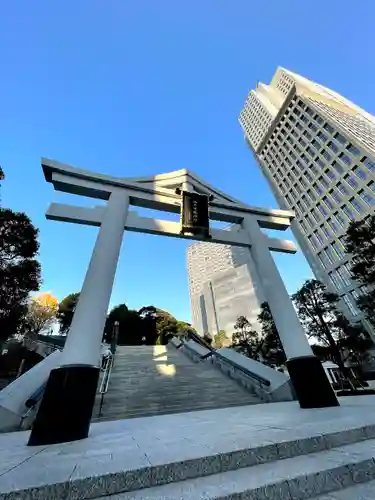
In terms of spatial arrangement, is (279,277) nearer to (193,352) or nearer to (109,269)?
(109,269)

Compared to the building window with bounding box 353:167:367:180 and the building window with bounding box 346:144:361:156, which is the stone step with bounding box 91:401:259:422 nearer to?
the building window with bounding box 353:167:367:180

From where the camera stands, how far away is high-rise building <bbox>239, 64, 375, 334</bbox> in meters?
30.7

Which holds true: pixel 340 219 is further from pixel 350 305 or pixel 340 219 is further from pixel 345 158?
pixel 350 305

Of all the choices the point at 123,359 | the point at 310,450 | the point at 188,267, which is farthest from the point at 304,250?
the point at 188,267

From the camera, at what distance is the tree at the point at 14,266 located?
13305 mm

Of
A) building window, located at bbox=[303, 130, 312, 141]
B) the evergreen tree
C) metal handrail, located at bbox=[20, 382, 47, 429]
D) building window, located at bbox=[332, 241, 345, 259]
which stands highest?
building window, located at bbox=[303, 130, 312, 141]

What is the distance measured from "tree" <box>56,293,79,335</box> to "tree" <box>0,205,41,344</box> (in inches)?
608

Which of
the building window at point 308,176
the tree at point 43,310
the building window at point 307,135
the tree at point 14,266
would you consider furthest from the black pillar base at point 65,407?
the building window at point 307,135

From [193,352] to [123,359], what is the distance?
3.45m

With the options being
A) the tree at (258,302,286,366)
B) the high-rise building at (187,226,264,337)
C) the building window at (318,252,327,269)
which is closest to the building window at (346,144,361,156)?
the building window at (318,252,327,269)

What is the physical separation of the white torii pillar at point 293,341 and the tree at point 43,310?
1173 inches

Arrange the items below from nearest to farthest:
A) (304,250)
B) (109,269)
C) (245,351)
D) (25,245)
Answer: (109,269) < (25,245) < (245,351) < (304,250)

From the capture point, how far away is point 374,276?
49.4 feet

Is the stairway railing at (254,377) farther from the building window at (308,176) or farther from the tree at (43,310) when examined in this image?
the building window at (308,176)
